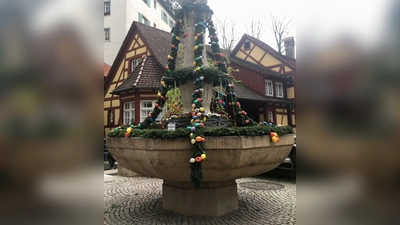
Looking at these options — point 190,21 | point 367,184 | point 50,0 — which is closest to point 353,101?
point 367,184

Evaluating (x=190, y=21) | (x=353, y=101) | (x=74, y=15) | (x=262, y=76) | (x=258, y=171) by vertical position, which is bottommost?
(x=258, y=171)

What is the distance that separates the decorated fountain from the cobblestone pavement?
225 mm

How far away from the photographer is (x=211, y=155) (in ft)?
11.3

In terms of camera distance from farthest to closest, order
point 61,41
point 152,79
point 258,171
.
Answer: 1. point 152,79
2. point 258,171
3. point 61,41

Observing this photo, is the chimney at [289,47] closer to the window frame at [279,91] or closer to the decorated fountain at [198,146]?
the window frame at [279,91]

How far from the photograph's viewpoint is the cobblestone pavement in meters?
4.02

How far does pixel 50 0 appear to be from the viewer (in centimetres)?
99

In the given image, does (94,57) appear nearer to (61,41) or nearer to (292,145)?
(61,41)

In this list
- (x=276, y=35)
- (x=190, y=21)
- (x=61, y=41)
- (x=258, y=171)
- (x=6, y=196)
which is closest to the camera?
(x=6, y=196)

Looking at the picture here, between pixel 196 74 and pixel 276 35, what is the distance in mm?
24502

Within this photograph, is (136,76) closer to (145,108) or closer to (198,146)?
(145,108)

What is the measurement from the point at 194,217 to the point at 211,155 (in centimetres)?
130

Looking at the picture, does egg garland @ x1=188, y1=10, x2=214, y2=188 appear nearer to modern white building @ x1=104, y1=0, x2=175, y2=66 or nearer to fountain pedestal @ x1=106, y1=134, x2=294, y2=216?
fountain pedestal @ x1=106, y1=134, x2=294, y2=216

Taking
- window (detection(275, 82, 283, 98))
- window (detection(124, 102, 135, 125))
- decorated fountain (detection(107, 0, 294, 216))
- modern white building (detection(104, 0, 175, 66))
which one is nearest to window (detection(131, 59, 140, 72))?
window (detection(124, 102, 135, 125))
